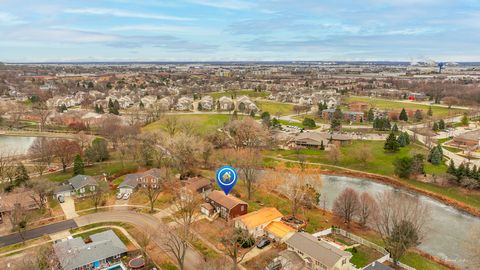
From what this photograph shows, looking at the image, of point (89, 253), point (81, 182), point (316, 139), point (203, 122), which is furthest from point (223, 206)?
point (203, 122)

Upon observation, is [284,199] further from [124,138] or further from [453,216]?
[124,138]

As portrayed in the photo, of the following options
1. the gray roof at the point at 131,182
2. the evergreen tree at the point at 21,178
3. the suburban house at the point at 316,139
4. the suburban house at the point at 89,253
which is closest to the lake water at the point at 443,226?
the suburban house at the point at 316,139

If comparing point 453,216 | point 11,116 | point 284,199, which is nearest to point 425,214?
point 453,216

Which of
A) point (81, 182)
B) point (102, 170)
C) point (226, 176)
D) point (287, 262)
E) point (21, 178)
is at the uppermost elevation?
point (226, 176)

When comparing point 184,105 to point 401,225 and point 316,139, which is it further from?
point 401,225

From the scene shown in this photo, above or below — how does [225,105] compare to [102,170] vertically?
above

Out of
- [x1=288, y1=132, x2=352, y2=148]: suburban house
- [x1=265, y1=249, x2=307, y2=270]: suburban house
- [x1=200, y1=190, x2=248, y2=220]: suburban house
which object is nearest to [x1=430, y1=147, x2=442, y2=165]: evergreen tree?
[x1=288, y1=132, x2=352, y2=148]: suburban house
